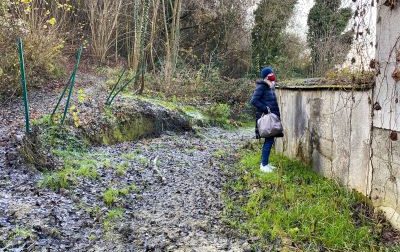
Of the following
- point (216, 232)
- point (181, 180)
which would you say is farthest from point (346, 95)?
point (181, 180)

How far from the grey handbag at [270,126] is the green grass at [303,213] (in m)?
0.67

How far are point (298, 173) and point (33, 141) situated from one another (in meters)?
4.40

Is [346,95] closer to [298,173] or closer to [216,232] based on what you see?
[298,173]

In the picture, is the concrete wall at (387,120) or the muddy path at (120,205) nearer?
the muddy path at (120,205)

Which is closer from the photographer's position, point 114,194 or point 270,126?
point 114,194

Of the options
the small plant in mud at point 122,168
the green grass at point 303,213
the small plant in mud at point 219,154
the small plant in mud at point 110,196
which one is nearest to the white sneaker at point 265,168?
the green grass at point 303,213

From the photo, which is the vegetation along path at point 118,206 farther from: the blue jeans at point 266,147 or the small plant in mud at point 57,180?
the blue jeans at point 266,147

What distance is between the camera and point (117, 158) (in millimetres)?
7285

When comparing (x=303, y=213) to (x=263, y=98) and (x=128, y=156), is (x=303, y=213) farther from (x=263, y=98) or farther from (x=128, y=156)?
(x=128, y=156)

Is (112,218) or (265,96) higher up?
(265,96)

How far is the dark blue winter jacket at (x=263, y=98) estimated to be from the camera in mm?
6352

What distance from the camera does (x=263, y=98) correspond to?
642 centimetres

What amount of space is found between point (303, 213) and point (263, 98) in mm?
2419

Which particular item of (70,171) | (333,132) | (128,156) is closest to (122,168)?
(128,156)
